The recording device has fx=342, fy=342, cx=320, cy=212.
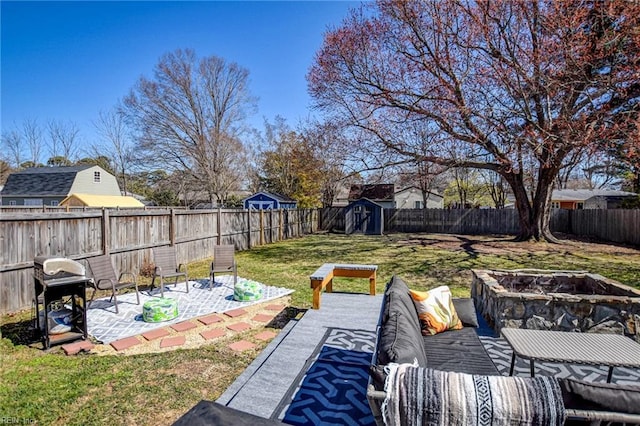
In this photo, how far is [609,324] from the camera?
4020 mm

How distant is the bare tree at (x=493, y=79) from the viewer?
8047 millimetres

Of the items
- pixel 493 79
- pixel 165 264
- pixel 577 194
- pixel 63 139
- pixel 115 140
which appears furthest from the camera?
pixel 63 139

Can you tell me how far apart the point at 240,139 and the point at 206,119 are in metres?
2.87

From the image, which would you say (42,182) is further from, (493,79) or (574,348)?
(574,348)

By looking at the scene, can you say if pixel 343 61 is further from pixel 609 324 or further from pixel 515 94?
pixel 609 324

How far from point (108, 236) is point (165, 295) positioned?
1.81m

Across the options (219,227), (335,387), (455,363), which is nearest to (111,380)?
(335,387)

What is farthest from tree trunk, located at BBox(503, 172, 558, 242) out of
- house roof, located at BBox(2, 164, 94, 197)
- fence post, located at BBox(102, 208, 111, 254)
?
house roof, located at BBox(2, 164, 94, 197)

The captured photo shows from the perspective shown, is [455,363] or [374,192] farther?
[374,192]

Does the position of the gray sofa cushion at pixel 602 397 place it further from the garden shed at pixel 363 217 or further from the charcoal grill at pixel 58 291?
the garden shed at pixel 363 217

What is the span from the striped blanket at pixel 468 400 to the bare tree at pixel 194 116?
24.4 m

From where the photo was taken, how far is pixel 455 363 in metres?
2.77

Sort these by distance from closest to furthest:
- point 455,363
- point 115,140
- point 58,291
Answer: point 455,363
point 58,291
point 115,140

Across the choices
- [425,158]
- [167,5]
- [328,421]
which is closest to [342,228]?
[425,158]
